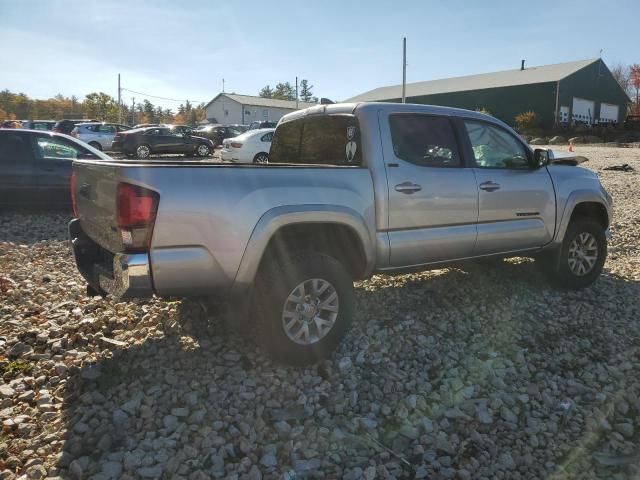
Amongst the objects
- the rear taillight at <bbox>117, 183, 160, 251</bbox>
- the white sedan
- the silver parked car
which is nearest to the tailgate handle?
the rear taillight at <bbox>117, 183, 160, 251</bbox>

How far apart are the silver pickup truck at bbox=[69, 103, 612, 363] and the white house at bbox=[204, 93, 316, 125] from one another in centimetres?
6441

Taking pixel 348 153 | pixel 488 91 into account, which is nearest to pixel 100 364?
pixel 348 153

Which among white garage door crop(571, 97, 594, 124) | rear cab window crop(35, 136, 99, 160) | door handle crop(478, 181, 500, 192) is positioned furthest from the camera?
white garage door crop(571, 97, 594, 124)

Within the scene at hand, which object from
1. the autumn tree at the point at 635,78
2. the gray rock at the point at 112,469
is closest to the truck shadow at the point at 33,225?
the gray rock at the point at 112,469

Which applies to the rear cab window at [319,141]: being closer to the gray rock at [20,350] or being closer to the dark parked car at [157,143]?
the gray rock at [20,350]

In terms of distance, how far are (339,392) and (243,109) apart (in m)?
68.2

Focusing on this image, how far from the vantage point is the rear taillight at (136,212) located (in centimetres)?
305

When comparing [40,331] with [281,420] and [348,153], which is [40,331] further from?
[348,153]

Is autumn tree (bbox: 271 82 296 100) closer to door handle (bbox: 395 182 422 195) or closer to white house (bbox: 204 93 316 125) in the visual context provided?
white house (bbox: 204 93 316 125)

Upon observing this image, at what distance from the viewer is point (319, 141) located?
4.77 meters

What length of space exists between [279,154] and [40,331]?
9.11ft

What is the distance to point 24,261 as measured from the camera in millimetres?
6441

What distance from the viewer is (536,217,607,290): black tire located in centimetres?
551

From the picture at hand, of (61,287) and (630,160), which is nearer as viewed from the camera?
(61,287)
